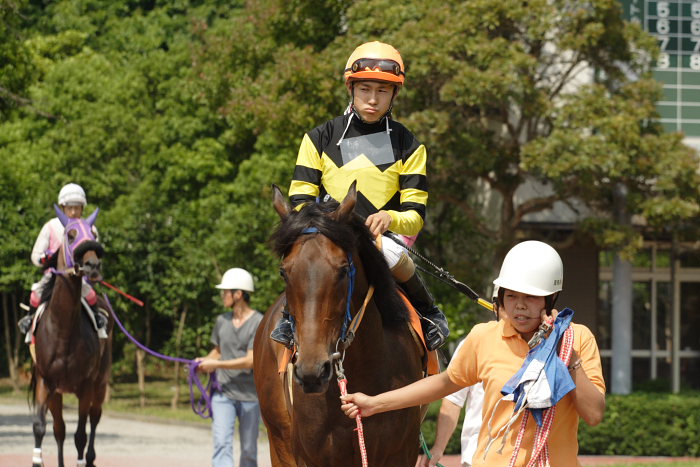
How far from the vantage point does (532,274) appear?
436 centimetres

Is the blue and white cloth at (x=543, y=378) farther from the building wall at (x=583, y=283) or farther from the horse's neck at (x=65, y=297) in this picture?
the building wall at (x=583, y=283)

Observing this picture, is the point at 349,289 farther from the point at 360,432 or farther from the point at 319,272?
the point at 360,432

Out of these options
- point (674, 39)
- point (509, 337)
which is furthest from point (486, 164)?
point (509, 337)

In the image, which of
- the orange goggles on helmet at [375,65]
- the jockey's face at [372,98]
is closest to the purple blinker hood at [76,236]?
the jockey's face at [372,98]

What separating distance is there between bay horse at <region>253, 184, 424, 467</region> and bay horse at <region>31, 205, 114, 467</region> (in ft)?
19.8

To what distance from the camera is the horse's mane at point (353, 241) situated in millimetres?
5402

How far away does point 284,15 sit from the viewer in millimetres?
23125

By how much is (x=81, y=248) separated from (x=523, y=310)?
25.7ft

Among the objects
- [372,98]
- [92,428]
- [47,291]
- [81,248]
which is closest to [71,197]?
[81,248]

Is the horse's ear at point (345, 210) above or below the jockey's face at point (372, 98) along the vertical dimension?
below

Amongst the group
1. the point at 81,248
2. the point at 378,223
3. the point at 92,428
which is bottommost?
the point at 92,428

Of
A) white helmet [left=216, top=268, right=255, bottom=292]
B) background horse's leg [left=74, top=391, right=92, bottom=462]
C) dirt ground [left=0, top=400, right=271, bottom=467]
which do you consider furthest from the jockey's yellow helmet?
dirt ground [left=0, top=400, right=271, bottom=467]

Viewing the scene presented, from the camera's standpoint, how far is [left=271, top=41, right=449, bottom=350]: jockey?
6.57 m

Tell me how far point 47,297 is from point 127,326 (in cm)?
1368
